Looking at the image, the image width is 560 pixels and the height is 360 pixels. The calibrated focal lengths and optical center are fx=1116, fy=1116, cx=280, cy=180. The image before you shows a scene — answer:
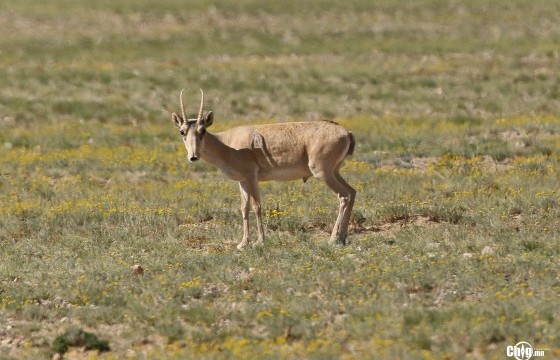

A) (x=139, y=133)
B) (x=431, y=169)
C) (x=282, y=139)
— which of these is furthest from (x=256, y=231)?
(x=139, y=133)

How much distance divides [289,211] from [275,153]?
6.25ft

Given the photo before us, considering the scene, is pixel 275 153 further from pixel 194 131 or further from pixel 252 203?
pixel 194 131

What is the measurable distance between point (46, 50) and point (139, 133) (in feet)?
67.9

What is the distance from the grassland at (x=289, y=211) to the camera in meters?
11.3

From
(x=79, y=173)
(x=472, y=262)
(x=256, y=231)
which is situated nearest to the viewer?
(x=472, y=262)

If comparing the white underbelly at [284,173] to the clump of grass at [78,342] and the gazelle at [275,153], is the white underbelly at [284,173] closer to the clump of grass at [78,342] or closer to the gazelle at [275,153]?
the gazelle at [275,153]

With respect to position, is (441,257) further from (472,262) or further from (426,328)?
(426,328)

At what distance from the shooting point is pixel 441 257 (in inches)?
540

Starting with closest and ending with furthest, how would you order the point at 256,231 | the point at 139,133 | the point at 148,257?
the point at 148,257, the point at 256,231, the point at 139,133

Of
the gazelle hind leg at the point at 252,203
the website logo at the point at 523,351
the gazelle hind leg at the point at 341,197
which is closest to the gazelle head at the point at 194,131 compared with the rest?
the gazelle hind leg at the point at 252,203

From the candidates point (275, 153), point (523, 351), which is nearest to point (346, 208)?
point (275, 153)

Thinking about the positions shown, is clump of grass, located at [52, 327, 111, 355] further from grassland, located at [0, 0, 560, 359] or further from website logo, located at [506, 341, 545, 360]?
website logo, located at [506, 341, 545, 360]

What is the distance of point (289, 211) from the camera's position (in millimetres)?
17516

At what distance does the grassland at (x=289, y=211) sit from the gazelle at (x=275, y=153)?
0.70 meters
